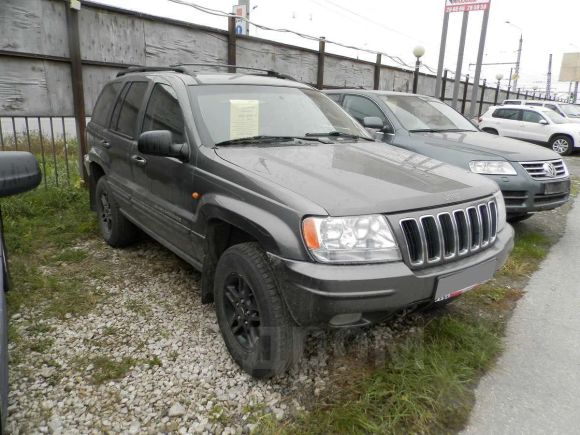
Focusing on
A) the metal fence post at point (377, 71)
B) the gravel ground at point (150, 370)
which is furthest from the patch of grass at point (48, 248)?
the metal fence post at point (377, 71)

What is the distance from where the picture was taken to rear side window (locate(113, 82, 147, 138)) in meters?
3.67

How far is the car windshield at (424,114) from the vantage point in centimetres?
574

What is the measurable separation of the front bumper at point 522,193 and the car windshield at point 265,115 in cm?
201

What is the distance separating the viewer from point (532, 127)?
46.4ft

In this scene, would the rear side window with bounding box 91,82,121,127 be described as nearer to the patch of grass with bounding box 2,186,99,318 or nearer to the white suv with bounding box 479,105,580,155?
the patch of grass with bounding box 2,186,99,318

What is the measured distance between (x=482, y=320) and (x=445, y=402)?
112cm

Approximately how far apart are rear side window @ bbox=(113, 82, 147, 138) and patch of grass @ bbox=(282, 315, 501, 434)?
2.71m

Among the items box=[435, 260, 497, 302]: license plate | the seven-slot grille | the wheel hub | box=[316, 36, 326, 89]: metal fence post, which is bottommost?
the wheel hub

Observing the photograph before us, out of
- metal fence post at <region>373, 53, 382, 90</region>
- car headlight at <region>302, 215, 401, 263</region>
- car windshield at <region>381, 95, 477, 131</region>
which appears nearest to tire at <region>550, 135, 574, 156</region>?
metal fence post at <region>373, 53, 382, 90</region>

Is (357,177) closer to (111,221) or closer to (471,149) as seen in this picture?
(111,221)

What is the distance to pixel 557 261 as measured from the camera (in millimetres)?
4617

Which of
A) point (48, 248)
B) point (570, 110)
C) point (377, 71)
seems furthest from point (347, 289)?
point (570, 110)

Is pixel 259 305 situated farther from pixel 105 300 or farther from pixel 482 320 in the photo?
pixel 482 320

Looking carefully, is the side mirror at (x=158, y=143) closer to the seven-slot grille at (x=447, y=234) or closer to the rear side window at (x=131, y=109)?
the rear side window at (x=131, y=109)
